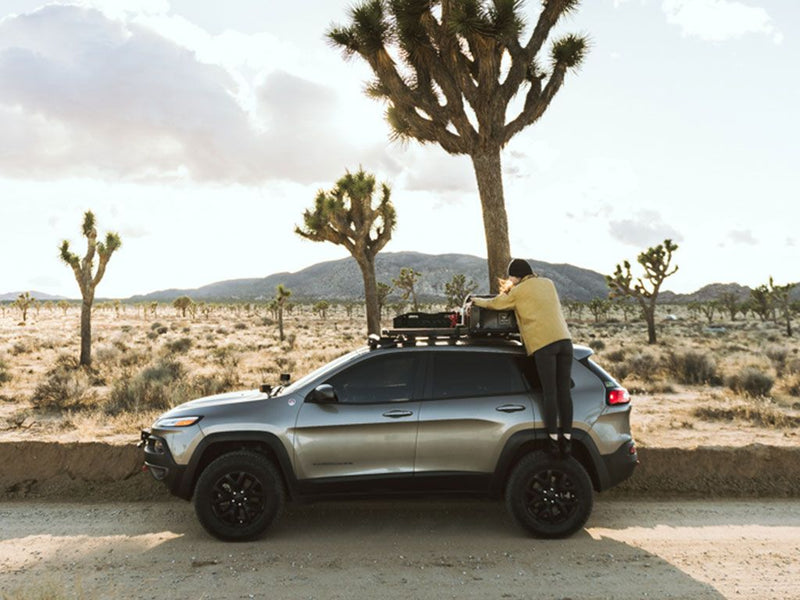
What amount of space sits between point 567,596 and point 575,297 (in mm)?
198686

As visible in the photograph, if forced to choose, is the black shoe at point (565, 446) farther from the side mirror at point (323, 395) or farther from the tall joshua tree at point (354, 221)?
the tall joshua tree at point (354, 221)

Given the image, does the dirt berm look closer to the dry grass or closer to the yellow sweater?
the dry grass

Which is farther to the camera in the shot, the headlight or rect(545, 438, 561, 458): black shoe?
the headlight

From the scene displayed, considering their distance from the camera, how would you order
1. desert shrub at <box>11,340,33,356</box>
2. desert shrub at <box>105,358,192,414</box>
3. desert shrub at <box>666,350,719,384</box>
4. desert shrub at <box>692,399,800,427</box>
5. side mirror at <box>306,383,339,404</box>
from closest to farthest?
side mirror at <box>306,383,339,404</box> < desert shrub at <box>692,399,800,427</box> < desert shrub at <box>105,358,192,414</box> < desert shrub at <box>666,350,719,384</box> < desert shrub at <box>11,340,33,356</box>

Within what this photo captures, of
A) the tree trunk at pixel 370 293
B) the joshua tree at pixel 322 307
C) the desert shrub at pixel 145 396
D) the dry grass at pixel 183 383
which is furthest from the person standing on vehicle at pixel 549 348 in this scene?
the joshua tree at pixel 322 307

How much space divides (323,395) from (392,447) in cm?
79

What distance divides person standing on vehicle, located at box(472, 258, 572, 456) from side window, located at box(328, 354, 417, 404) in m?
1.12

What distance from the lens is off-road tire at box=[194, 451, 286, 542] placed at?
239 inches

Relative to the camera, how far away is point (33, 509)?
7.40 m

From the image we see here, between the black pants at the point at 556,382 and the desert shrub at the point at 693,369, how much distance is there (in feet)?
47.8

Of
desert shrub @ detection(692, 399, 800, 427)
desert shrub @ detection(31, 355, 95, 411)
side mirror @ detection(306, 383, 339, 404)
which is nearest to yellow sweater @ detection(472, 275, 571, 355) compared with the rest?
side mirror @ detection(306, 383, 339, 404)

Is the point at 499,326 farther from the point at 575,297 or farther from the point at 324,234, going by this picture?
the point at 575,297

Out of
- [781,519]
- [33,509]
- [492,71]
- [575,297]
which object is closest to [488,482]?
[781,519]

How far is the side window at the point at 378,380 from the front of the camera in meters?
6.21
